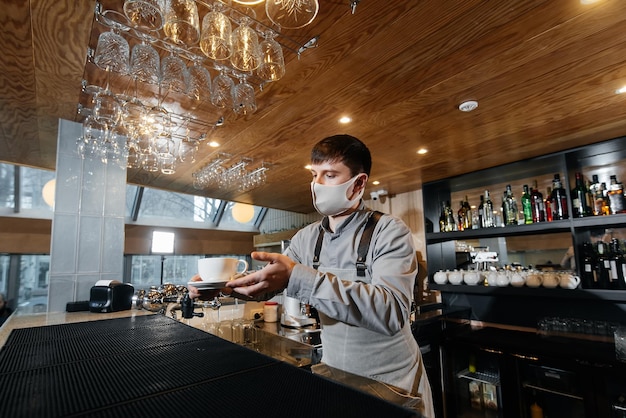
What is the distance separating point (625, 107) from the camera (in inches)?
81.4

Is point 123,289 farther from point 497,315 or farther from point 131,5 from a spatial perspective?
point 497,315

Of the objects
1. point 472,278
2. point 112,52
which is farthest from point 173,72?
point 472,278

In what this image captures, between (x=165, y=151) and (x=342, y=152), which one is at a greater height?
(x=165, y=151)

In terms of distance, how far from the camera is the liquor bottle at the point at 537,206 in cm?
305

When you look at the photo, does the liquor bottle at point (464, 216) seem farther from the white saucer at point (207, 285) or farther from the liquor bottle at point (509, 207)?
the white saucer at point (207, 285)

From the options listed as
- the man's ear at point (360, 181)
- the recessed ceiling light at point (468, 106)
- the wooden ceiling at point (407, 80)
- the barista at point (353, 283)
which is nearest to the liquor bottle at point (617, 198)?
the wooden ceiling at point (407, 80)

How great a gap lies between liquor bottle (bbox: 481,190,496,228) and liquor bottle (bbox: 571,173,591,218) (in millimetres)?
700

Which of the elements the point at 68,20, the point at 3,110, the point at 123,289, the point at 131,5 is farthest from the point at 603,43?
the point at 3,110

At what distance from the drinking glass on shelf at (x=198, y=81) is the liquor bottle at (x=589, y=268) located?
10.1 feet

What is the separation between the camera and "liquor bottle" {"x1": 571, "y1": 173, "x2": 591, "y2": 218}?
9.11 ft

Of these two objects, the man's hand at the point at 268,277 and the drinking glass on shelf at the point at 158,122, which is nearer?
the man's hand at the point at 268,277

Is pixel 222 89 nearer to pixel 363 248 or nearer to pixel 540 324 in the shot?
pixel 363 248

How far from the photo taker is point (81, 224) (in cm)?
262

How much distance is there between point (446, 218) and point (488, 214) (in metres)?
0.53
